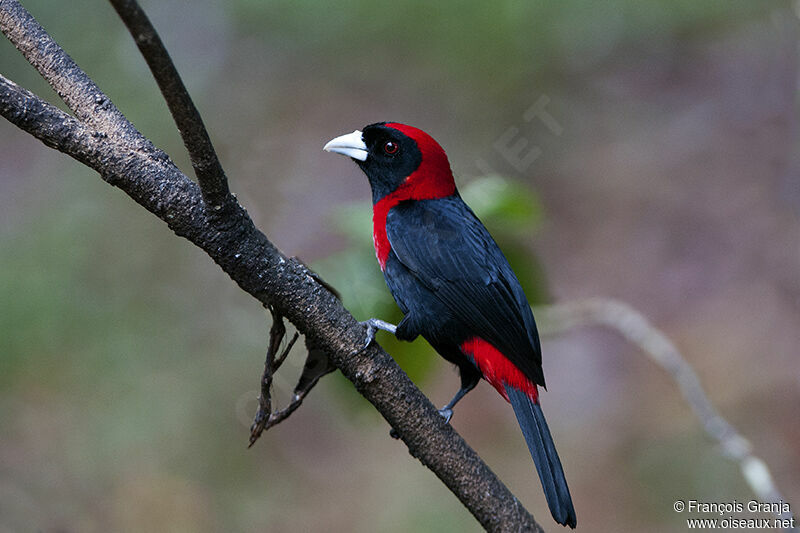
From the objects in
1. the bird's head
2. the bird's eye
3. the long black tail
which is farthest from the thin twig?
the bird's eye

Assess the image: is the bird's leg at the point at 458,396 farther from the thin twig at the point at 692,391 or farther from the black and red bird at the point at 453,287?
the thin twig at the point at 692,391

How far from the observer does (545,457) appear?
2.32 metres

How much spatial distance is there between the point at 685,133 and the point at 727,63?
2.47 ft

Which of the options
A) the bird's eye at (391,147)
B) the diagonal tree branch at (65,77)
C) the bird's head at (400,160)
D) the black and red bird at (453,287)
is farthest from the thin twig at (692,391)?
the diagonal tree branch at (65,77)

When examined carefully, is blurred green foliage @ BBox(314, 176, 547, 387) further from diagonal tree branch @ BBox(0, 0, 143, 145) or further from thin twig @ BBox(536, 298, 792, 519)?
diagonal tree branch @ BBox(0, 0, 143, 145)

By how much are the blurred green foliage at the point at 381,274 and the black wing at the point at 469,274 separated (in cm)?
7

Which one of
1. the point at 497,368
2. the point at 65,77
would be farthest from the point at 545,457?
the point at 65,77

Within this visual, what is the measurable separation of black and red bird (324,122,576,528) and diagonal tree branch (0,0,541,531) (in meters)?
0.43

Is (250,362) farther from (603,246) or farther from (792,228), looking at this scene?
(792,228)

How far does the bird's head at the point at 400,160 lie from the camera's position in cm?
313

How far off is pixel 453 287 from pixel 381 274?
0.28 m

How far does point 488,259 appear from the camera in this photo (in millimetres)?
2826

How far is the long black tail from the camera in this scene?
2156 millimetres

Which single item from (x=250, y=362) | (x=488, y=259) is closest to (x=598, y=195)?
(x=250, y=362)
